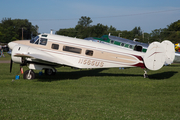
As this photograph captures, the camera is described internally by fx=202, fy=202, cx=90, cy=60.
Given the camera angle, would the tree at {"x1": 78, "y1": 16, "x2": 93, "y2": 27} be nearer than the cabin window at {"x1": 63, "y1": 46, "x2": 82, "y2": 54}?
No

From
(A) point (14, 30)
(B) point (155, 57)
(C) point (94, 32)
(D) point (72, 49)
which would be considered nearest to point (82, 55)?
(D) point (72, 49)

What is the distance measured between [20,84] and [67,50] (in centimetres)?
381

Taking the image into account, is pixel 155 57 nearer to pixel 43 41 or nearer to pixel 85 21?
pixel 43 41

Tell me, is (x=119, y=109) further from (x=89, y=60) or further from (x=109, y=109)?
(x=89, y=60)

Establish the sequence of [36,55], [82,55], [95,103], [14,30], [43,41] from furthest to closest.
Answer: [14,30], [43,41], [82,55], [36,55], [95,103]

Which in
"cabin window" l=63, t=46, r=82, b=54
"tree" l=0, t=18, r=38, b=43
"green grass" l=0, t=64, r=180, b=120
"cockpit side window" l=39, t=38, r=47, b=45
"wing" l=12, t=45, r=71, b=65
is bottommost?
"green grass" l=0, t=64, r=180, b=120

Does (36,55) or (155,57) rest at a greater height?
(155,57)

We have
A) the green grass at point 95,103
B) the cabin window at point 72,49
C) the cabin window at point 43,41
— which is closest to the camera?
the green grass at point 95,103

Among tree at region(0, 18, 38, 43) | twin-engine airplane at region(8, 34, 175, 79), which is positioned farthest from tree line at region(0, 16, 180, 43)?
twin-engine airplane at region(8, 34, 175, 79)

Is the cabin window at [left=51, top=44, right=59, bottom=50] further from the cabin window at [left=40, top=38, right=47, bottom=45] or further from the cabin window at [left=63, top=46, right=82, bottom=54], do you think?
the cabin window at [left=40, top=38, right=47, bottom=45]

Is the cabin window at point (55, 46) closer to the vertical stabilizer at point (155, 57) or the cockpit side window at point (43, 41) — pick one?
the cockpit side window at point (43, 41)

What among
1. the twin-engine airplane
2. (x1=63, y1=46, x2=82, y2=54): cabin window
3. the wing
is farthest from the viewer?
(x1=63, y1=46, x2=82, y2=54): cabin window

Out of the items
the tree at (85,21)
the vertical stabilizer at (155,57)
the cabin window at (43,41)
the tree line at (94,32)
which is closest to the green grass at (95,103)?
the vertical stabilizer at (155,57)

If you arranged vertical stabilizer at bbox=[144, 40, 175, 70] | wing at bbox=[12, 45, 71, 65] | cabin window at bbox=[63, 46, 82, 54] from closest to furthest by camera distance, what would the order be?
wing at bbox=[12, 45, 71, 65]
vertical stabilizer at bbox=[144, 40, 175, 70]
cabin window at bbox=[63, 46, 82, 54]
